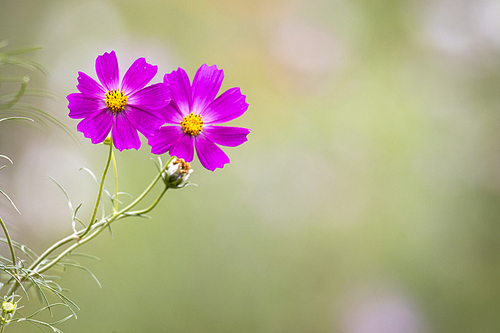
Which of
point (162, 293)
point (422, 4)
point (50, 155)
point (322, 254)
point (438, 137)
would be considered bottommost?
point (162, 293)

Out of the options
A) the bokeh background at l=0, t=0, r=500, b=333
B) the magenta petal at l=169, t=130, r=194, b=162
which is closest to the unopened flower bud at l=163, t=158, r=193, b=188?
the magenta petal at l=169, t=130, r=194, b=162

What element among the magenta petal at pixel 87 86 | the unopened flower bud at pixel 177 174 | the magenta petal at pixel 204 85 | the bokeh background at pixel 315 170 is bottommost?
the unopened flower bud at pixel 177 174

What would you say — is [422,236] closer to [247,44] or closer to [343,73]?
[343,73]

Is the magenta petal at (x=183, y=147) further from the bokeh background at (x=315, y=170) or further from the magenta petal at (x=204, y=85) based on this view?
the bokeh background at (x=315, y=170)

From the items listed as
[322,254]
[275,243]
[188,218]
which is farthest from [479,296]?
[188,218]

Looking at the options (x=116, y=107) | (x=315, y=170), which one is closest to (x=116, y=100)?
(x=116, y=107)

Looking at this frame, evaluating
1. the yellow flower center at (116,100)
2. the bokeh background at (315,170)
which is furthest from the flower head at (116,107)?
the bokeh background at (315,170)

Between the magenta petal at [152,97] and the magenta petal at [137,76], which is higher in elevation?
the magenta petal at [137,76]
